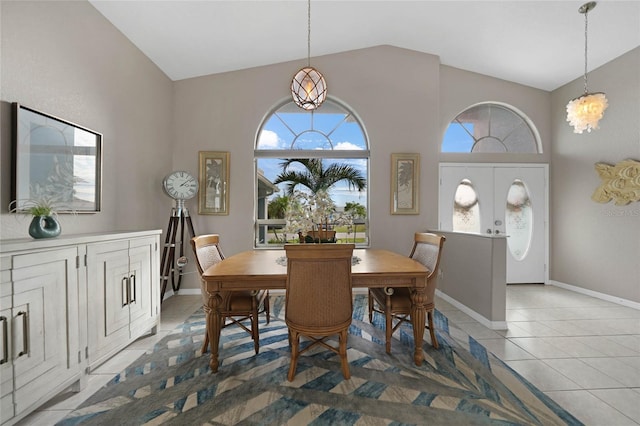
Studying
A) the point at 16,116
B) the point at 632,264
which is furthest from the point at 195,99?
the point at 632,264

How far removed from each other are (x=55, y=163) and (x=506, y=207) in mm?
5603

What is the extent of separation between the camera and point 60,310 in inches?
60.6

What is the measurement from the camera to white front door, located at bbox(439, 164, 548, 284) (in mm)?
4148

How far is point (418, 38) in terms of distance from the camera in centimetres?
356

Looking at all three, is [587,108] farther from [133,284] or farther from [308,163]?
[133,284]

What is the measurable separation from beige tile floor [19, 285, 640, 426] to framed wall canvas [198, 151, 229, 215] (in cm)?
132

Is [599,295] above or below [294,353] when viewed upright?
below

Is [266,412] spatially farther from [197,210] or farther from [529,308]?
[529,308]

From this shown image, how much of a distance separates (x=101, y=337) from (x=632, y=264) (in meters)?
5.71

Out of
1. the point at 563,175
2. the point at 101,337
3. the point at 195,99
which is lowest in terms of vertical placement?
the point at 101,337

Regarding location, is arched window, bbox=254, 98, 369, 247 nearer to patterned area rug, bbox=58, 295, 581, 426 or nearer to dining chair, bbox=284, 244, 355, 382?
patterned area rug, bbox=58, 295, 581, 426

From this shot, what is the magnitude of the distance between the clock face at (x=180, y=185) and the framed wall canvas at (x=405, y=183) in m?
2.85

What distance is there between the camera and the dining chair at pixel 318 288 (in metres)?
1.61

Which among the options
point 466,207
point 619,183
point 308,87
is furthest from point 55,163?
point 619,183
